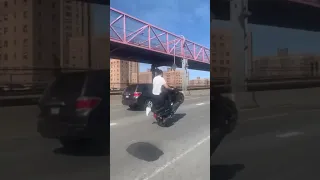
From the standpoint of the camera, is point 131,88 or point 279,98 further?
point 279,98

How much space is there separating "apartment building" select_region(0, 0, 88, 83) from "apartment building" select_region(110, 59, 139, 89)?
0.72ft

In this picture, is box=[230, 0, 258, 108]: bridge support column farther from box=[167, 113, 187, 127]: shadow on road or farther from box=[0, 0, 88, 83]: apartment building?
box=[0, 0, 88, 83]: apartment building

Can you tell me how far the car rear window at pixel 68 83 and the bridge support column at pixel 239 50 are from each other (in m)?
0.80

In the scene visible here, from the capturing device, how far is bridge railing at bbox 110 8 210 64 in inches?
51.6

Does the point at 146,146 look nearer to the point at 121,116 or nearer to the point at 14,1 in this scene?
the point at 121,116

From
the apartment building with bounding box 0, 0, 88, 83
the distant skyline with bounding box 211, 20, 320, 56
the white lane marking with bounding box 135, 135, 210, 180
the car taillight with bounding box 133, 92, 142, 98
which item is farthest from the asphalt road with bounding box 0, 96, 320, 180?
the distant skyline with bounding box 211, 20, 320, 56

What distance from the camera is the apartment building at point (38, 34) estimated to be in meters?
1.38

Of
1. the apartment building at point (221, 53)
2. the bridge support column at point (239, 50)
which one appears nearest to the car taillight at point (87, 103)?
the apartment building at point (221, 53)

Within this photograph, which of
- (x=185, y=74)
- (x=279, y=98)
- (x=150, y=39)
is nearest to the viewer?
(x=150, y=39)

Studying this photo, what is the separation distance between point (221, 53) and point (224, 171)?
2.67ft

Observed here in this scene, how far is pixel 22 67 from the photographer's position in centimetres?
138

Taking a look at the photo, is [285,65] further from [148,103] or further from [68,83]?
[68,83]

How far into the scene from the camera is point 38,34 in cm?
140

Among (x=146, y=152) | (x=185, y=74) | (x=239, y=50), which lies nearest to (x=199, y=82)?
(x=185, y=74)
